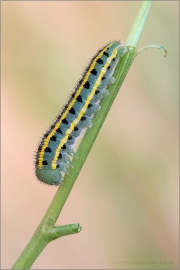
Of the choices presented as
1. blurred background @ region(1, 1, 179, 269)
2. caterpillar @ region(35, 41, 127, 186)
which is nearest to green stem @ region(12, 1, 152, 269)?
caterpillar @ region(35, 41, 127, 186)

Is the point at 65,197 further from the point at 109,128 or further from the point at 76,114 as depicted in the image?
the point at 109,128

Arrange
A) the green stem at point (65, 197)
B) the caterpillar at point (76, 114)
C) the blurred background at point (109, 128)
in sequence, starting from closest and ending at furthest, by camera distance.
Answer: the green stem at point (65, 197) < the caterpillar at point (76, 114) < the blurred background at point (109, 128)

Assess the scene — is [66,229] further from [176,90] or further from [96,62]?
[176,90]

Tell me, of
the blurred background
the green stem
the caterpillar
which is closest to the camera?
the green stem

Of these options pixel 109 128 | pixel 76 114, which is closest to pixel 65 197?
pixel 76 114

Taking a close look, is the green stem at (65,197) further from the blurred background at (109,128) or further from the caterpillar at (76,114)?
the blurred background at (109,128)

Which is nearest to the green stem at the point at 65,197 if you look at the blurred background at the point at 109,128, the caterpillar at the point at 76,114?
the caterpillar at the point at 76,114

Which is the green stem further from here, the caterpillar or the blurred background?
the blurred background

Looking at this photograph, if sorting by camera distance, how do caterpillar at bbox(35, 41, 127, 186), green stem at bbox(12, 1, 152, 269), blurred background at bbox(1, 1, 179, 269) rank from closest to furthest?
green stem at bbox(12, 1, 152, 269) → caterpillar at bbox(35, 41, 127, 186) → blurred background at bbox(1, 1, 179, 269)

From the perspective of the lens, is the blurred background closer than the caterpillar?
Answer: No
